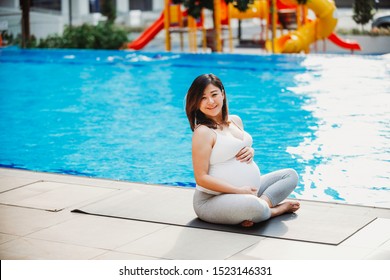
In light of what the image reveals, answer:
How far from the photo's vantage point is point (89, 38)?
75.3ft

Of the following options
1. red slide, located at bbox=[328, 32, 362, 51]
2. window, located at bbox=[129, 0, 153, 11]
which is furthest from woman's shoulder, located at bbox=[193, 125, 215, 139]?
window, located at bbox=[129, 0, 153, 11]

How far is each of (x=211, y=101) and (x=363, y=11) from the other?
21.1 metres

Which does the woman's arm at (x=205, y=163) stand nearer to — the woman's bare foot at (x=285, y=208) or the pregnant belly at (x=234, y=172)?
the pregnant belly at (x=234, y=172)

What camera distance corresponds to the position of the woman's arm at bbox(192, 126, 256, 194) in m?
5.40

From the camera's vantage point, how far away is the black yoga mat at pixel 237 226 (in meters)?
5.19

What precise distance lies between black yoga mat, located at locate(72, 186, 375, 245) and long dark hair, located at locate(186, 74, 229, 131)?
2.20ft

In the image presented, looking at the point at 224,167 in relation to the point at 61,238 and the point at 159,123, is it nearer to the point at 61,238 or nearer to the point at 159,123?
the point at 61,238

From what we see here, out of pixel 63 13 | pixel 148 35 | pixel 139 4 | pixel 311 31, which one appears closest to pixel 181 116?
pixel 311 31

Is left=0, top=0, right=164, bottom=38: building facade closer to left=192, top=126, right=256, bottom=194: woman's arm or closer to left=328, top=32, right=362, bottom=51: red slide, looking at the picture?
left=328, top=32, right=362, bottom=51: red slide

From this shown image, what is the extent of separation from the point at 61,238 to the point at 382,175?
359 centimetres

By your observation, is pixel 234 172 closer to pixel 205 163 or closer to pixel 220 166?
pixel 220 166

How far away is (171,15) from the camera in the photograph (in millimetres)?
22438

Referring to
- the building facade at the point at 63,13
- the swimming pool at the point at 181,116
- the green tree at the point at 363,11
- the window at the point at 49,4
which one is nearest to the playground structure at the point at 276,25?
the green tree at the point at 363,11

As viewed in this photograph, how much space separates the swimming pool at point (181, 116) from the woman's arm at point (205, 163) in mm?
1744
